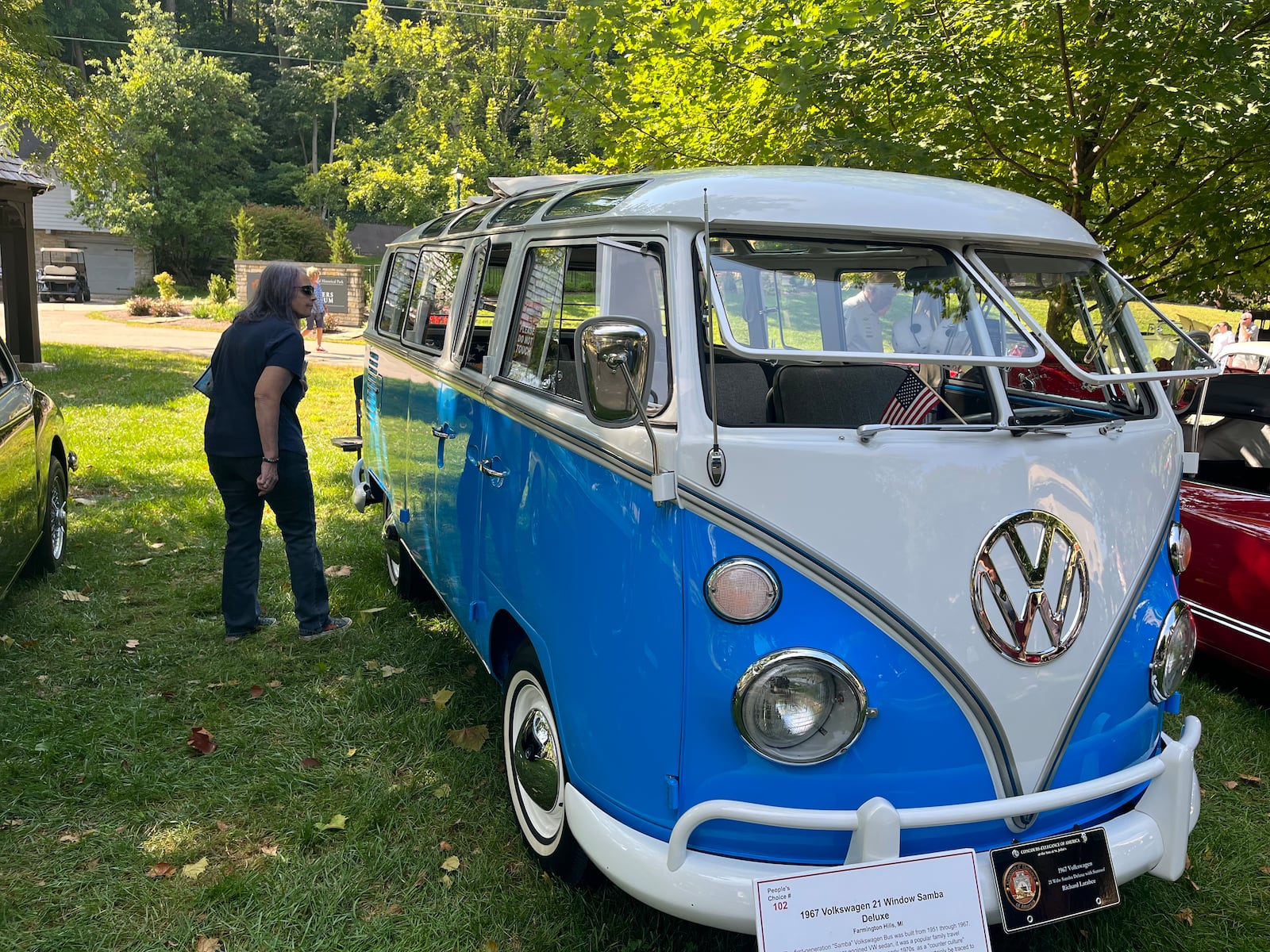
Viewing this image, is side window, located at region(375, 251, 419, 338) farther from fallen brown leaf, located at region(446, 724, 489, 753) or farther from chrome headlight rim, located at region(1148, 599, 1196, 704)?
chrome headlight rim, located at region(1148, 599, 1196, 704)

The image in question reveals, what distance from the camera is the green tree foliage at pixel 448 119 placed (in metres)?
36.4

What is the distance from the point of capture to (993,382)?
9.34 ft

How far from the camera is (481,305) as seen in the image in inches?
163

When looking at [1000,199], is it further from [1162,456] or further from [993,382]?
[1162,456]

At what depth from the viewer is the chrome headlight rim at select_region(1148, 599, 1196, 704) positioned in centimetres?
283

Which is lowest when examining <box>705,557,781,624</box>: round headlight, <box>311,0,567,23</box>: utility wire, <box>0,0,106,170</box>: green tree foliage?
<box>705,557,781,624</box>: round headlight

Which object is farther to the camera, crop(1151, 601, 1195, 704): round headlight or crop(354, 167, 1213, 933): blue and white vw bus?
crop(1151, 601, 1195, 704): round headlight

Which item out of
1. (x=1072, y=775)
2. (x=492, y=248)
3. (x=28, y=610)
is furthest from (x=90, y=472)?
(x=1072, y=775)

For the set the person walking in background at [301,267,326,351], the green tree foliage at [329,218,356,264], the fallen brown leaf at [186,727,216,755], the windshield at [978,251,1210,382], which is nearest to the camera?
the windshield at [978,251,1210,382]

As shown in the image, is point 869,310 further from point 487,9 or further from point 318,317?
point 487,9

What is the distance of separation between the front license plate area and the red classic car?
258 cm

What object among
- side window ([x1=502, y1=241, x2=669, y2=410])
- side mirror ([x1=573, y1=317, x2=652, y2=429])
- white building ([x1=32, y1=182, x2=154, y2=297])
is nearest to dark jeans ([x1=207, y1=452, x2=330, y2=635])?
side window ([x1=502, y1=241, x2=669, y2=410])

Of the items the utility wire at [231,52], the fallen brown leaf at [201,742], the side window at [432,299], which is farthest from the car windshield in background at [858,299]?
the utility wire at [231,52]

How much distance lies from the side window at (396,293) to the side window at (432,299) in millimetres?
190
